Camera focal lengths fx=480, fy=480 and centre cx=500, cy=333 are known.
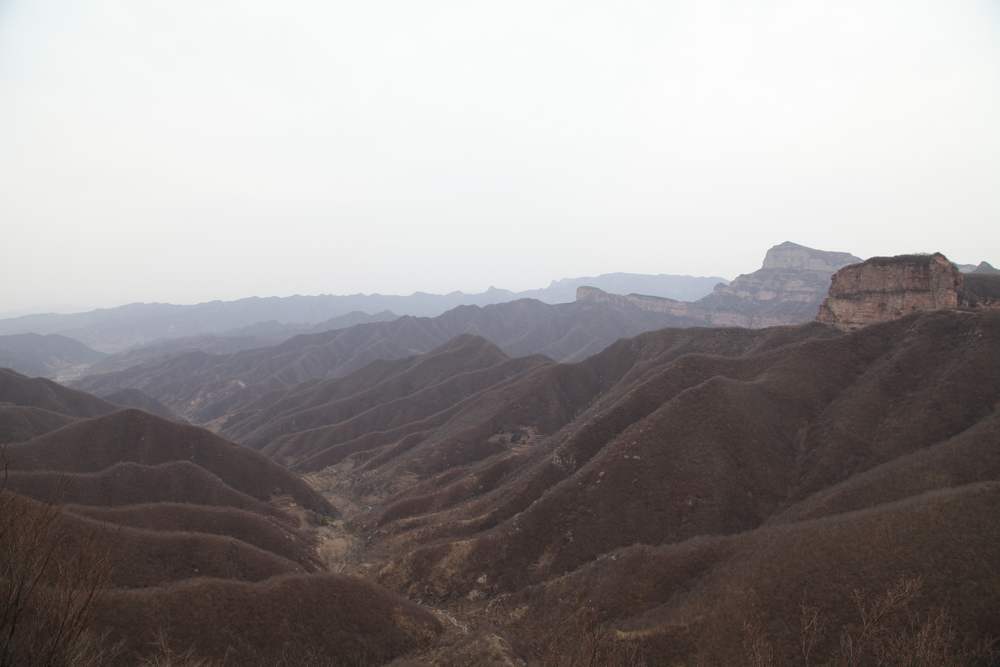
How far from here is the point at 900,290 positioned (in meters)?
71.8

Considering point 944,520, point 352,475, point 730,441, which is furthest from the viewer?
point 352,475

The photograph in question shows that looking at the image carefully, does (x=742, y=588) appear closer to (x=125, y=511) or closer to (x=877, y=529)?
(x=877, y=529)

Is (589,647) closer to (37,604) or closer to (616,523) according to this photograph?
(37,604)

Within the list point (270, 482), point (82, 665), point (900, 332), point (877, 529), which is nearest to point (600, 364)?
point (900, 332)

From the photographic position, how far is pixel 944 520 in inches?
1080

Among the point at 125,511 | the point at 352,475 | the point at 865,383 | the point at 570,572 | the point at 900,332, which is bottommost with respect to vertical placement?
the point at 352,475

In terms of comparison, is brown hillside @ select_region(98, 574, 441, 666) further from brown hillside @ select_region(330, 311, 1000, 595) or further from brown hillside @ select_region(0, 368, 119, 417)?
brown hillside @ select_region(0, 368, 119, 417)

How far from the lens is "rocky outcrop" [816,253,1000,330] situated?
67750 mm

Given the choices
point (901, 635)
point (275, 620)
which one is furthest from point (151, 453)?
point (901, 635)

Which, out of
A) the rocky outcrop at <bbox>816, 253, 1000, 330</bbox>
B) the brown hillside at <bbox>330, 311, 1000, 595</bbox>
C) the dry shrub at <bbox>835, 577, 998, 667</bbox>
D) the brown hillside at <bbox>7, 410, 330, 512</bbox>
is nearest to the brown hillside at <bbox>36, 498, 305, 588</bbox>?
the brown hillside at <bbox>330, 311, 1000, 595</bbox>

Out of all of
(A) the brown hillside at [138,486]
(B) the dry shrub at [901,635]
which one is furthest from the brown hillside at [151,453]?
(B) the dry shrub at [901,635]

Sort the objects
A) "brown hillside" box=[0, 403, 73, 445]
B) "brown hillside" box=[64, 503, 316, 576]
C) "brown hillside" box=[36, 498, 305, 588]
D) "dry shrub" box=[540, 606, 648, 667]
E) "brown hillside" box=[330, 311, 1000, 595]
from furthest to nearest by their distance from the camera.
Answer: "brown hillside" box=[0, 403, 73, 445]
"brown hillside" box=[64, 503, 316, 576]
"brown hillside" box=[330, 311, 1000, 595]
"brown hillside" box=[36, 498, 305, 588]
"dry shrub" box=[540, 606, 648, 667]

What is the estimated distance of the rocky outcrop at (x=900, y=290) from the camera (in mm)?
67750

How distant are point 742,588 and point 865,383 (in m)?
39.0
